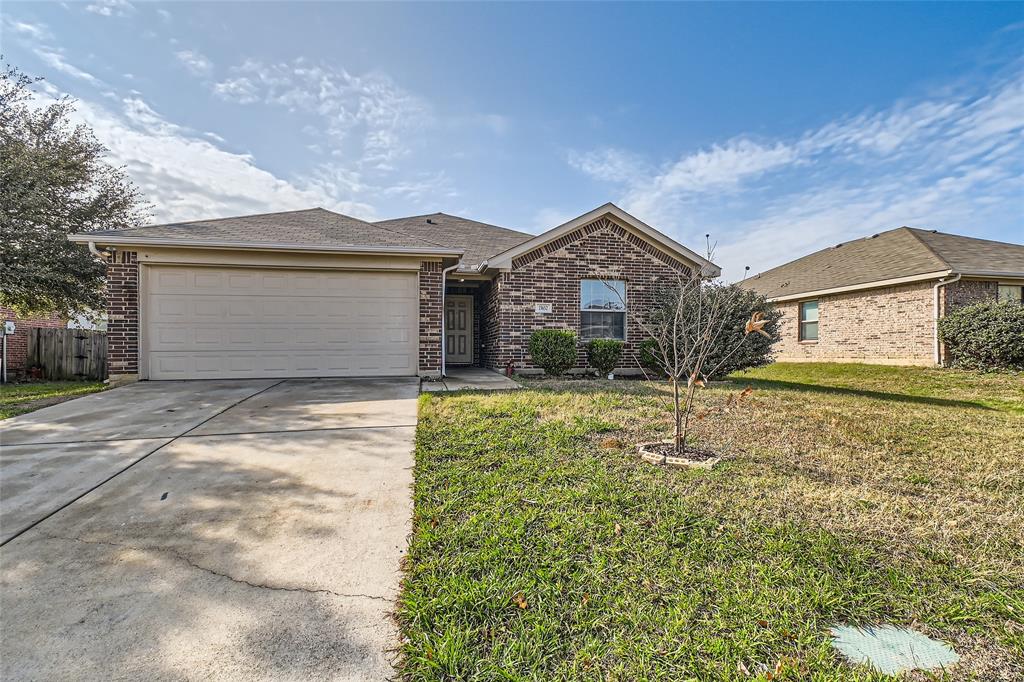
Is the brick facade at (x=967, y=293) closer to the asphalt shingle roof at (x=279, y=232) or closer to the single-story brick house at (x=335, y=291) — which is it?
the single-story brick house at (x=335, y=291)

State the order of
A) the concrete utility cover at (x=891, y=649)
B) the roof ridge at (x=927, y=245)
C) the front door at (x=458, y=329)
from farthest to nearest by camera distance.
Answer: the front door at (x=458, y=329), the roof ridge at (x=927, y=245), the concrete utility cover at (x=891, y=649)

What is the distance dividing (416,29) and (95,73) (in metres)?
6.37

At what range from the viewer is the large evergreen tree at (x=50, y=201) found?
33.8 feet

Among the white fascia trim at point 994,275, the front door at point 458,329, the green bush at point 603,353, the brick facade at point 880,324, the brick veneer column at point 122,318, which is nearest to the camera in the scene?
the brick veneer column at point 122,318

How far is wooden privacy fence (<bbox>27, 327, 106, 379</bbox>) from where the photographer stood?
12.0 metres

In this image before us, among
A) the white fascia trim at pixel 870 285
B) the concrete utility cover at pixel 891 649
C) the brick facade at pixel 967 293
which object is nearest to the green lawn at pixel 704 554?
the concrete utility cover at pixel 891 649

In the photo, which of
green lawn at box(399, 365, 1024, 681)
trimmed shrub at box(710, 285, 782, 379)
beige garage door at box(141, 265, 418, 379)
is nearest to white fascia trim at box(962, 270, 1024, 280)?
trimmed shrub at box(710, 285, 782, 379)

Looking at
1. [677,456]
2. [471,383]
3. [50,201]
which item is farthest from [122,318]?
[677,456]

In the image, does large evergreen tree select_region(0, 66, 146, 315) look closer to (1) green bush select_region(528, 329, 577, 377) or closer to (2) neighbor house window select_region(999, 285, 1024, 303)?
(1) green bush select_region(528, 329, 577, 377)

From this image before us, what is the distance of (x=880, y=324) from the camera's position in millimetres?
13500

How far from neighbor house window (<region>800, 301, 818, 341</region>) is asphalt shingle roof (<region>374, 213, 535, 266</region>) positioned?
1129cm

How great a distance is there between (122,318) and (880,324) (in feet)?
66.1

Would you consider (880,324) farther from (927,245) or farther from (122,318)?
(122,318)

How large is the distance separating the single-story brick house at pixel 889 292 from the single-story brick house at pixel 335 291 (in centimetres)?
590
